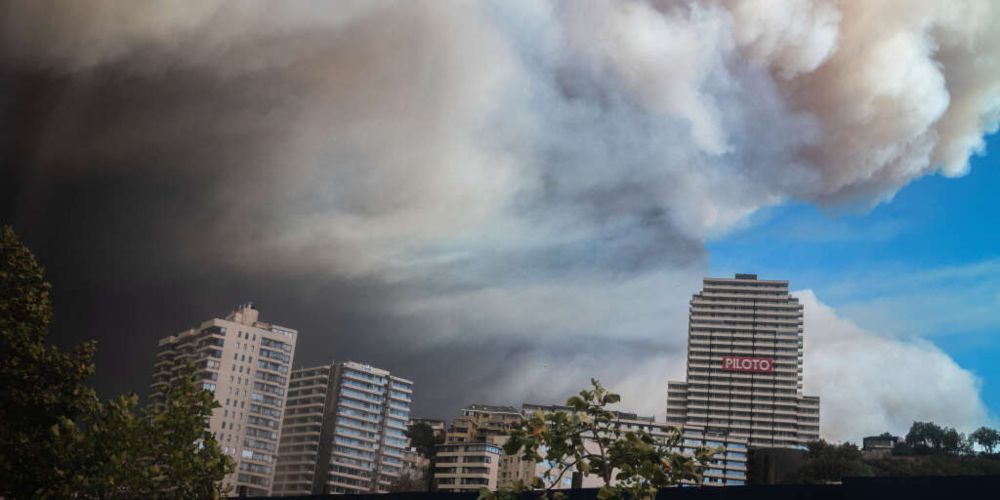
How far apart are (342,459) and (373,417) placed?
14.9 ft

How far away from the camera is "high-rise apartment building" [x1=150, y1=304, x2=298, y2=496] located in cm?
5672

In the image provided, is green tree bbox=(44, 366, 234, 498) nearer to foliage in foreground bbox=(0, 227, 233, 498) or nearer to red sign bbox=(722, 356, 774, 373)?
foliage in foreground bbox=(0, 227, 233, 498)

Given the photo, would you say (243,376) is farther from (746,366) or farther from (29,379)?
(746,366)

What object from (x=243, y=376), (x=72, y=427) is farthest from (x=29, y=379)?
(x=243, y=376)

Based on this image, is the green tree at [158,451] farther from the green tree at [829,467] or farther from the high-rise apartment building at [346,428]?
the high-rise apartment building at [346,428]

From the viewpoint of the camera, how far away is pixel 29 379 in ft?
47.7

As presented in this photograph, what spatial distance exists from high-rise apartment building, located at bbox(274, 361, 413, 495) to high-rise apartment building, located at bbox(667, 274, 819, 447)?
54.5 meters

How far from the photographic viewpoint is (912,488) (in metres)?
8.48

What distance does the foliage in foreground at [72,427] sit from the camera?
10695 mm

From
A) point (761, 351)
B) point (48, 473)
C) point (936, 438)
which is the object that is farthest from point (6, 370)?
point (761, 351)

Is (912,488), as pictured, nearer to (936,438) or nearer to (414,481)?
(414,481)

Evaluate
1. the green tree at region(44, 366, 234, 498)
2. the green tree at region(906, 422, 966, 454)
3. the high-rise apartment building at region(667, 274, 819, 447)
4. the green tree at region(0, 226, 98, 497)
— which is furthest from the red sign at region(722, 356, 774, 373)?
the green tree at region(44, 366, 234, 498)

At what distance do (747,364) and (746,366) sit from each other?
0.32 metres

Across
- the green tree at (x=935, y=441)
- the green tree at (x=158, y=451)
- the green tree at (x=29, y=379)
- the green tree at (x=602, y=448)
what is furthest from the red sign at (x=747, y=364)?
the green tree at (x=602, y=448)
